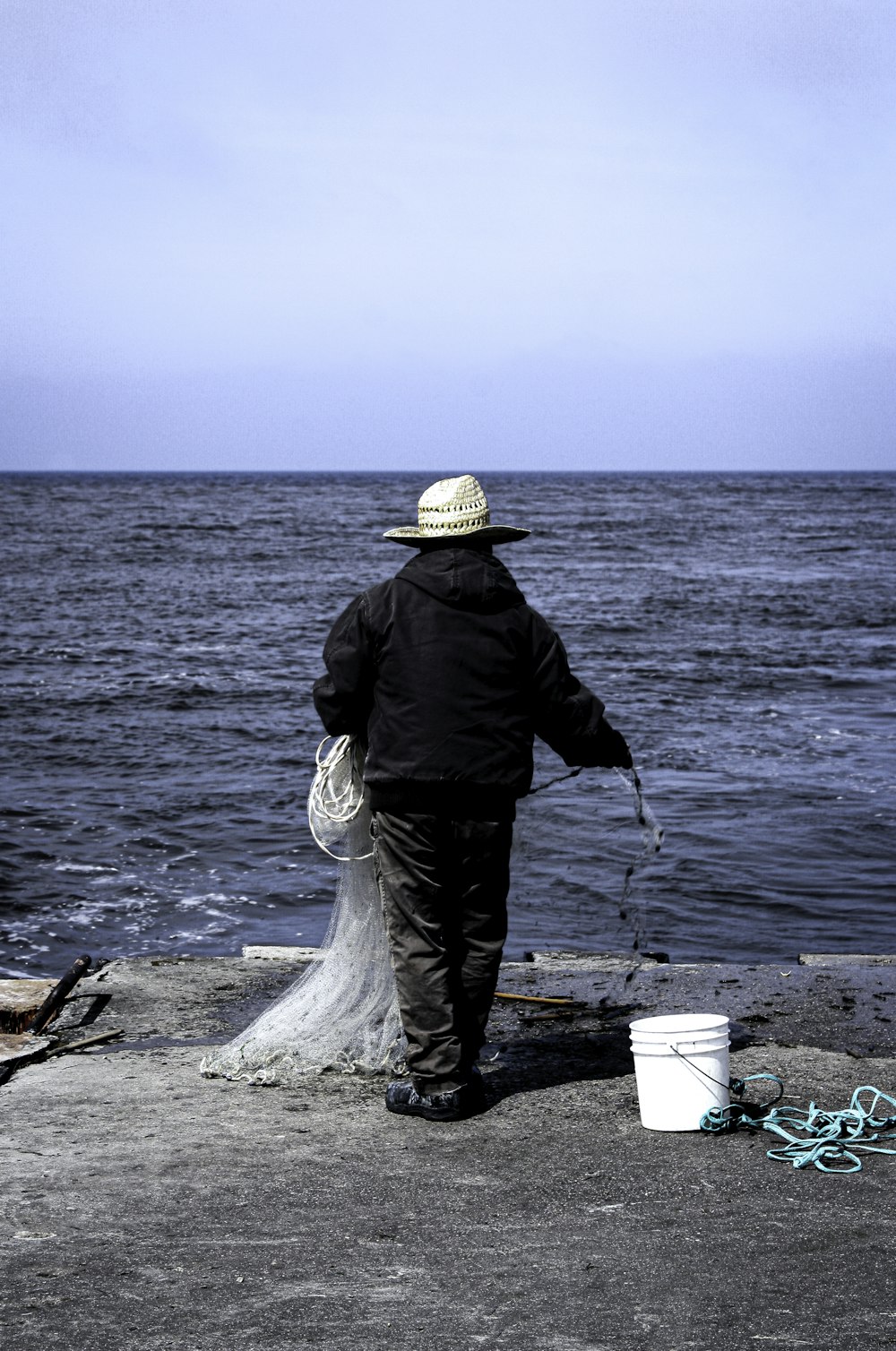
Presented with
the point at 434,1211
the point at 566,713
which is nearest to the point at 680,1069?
the point at 434,1211

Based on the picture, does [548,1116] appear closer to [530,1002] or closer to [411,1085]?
[411,1085]

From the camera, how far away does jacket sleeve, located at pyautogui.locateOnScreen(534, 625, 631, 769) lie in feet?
15.1

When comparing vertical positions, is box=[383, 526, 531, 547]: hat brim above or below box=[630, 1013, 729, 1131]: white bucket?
above

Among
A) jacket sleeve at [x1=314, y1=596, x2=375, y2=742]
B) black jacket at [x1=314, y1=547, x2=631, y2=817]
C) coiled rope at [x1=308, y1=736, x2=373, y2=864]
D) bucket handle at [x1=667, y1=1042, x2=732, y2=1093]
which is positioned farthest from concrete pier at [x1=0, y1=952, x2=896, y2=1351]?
jacket sleeve at [x1=314, y1=596, x2=375, y2=742]

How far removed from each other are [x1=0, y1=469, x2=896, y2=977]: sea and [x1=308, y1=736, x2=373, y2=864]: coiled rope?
0.61 metres

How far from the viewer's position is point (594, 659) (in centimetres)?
2030

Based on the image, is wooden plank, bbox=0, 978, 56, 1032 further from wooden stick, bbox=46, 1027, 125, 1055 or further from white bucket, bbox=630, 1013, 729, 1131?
white bucket, bbox=630, 1013, 729, 1131

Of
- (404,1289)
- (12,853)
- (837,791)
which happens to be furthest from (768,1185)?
(837,791)

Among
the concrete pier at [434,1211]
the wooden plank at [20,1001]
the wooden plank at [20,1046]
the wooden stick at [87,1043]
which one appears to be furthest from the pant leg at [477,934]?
the wooden plank at [20,1001]

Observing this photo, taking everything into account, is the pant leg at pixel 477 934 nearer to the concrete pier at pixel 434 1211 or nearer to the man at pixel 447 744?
the man at pixel 447 744

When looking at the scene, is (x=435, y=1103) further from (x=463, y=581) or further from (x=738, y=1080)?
(x=463, y=581)

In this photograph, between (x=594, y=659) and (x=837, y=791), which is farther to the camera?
(x=594, y=659)

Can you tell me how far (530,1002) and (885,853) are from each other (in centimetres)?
488

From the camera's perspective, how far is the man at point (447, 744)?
4512 millimetres
